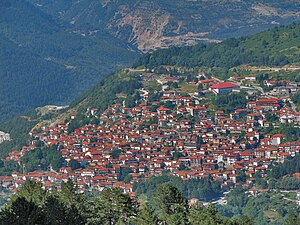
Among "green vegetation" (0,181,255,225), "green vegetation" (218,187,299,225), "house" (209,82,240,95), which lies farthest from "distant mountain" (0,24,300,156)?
"green vegetation" (0,181,255,225)

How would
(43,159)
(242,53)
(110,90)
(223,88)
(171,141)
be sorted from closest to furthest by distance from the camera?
(171,141)
(43,159)
(223,88)
(110,90)
(242,53)

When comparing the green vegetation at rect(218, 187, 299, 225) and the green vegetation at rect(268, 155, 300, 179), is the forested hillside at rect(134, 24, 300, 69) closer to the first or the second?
the green vegetation at rect(268, 155, 300, 179)

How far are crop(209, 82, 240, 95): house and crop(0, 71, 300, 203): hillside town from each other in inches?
1.5

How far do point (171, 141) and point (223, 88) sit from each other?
38.3ft

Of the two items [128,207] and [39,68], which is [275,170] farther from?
[39,68]

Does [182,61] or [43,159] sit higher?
[182,61]

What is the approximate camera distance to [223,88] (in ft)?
359

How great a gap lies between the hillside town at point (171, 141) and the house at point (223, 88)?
38mm

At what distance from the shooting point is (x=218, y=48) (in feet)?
435

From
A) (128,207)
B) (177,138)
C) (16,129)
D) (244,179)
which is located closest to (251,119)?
(177,138)

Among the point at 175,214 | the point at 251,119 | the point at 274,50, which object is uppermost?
the point at 274,50

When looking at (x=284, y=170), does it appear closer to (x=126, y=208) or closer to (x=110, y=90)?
(x=110, y=90)

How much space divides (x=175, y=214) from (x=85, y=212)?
4451 millimetres

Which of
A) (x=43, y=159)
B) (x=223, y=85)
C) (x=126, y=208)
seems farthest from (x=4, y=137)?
(x=126, y=208)
